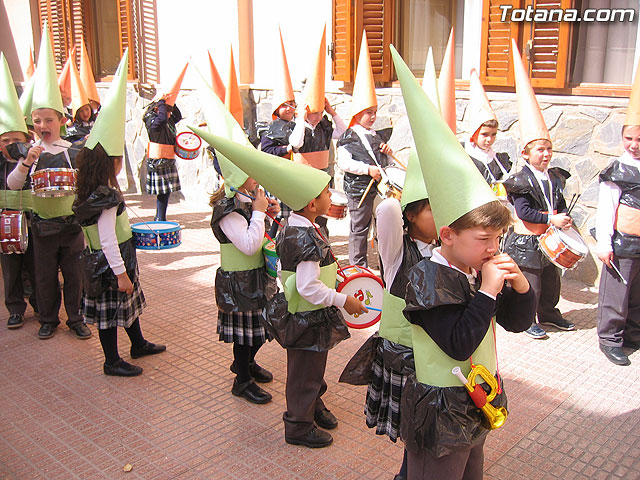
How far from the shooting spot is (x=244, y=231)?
3.79 m

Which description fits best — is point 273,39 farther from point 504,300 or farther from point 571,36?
point 504,300

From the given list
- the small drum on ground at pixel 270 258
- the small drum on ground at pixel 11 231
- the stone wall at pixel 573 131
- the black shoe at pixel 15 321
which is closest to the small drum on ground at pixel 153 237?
the small drum on ground at pixel 270 258

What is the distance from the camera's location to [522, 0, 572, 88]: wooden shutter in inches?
256

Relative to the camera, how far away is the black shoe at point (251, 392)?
13.5ft

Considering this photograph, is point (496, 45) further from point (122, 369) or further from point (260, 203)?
point (122, 369)

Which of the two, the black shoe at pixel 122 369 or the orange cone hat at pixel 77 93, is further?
the orange cone hat at pixel 77 93

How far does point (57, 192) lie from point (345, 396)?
2.56 meters

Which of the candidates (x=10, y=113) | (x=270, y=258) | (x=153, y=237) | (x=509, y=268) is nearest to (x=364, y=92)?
(x=153, y=237)

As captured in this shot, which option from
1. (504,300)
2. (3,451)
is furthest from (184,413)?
(504,300)

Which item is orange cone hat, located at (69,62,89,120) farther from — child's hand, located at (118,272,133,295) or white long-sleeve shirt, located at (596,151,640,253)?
white long-sleeve shirt, located at (596,151,640,253)

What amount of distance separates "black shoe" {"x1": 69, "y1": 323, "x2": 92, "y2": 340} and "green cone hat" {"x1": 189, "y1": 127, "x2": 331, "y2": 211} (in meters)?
2.73

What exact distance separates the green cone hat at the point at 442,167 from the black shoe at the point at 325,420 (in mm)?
1906

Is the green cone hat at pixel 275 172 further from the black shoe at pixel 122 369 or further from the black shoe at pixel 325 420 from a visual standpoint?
the black shoe at pixel 122 369

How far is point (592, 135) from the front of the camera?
621cm
